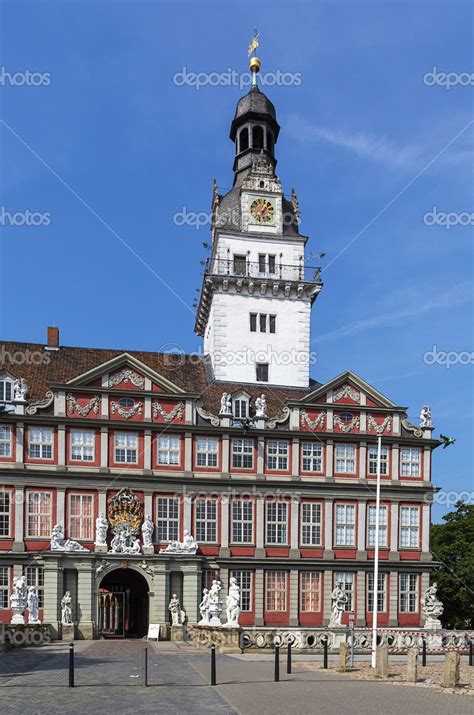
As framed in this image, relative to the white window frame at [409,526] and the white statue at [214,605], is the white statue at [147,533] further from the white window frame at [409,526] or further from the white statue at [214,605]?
the white window frame at [409,526]

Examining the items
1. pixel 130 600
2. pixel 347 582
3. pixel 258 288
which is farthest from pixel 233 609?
pixel 258 288

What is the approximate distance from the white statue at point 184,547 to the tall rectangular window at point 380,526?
395 inches

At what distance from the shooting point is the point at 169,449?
50.6 m

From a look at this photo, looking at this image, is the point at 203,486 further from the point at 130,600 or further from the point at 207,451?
the point at 130,600

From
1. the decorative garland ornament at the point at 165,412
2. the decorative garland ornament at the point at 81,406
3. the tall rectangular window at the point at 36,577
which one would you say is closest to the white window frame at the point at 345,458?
the decorative garland ornament at the point at 165,412

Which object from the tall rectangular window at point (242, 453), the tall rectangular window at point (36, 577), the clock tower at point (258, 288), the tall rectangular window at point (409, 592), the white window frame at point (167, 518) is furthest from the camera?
the clock tower at point (258, 288)

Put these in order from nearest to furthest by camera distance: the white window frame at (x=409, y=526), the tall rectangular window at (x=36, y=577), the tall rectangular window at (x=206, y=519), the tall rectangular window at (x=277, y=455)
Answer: the tall rectangular window at (x=36, y=577)
the tall rectangular window at (x=206, y=519)
the tall rectangular window at (x=277, y=455)
the white window frame at (x=409, y=526)

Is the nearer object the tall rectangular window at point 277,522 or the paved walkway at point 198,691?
the paved walkway at point 198,691

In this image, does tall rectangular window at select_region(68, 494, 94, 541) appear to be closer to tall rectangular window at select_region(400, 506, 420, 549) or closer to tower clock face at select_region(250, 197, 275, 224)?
tall rectangular window at select_region(400, 506, 420, 549)

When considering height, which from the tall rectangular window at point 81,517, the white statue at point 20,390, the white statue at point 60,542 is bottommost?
the white statue at point 60,542

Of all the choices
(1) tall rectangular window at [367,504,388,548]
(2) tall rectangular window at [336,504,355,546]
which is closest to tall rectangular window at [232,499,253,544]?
(2) tall rectangular window at [336,504,355,546]

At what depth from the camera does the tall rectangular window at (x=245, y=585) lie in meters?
49.8

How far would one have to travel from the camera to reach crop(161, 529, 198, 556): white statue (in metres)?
48.7

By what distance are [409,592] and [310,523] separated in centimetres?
678
